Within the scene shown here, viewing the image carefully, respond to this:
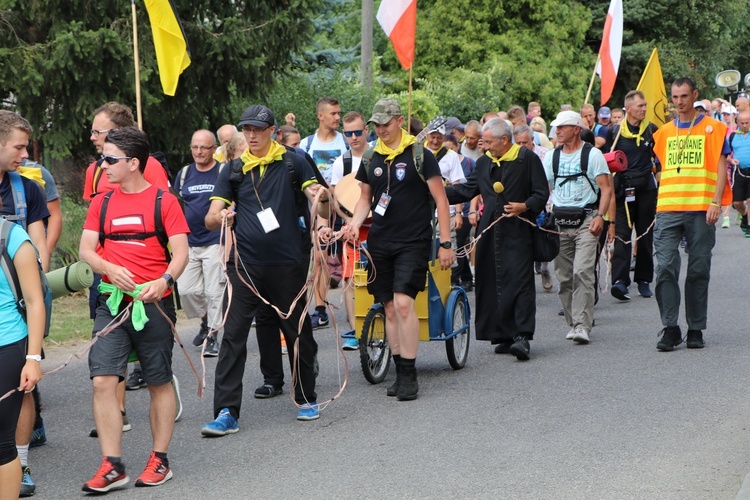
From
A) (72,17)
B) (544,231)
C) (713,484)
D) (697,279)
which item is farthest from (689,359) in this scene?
(72,17)

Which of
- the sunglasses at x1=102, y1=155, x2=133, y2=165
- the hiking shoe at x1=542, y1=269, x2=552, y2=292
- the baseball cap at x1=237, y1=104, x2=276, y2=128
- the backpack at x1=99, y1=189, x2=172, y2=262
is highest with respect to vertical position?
the baseball cap at x1=237, y1=104, x2=276, y2=128

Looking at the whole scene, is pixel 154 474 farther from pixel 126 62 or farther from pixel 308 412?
pixel 126 62

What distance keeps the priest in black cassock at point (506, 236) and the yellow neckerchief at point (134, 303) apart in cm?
402

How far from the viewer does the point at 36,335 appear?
510 centimetres

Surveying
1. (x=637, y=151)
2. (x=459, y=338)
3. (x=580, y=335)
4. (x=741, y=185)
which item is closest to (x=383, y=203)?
(x=459, y=338)

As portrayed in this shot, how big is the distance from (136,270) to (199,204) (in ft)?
13.1

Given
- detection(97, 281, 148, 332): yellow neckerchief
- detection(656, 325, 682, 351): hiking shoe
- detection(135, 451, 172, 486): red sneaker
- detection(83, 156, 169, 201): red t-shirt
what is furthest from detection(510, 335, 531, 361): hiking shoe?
detection(97, 281, 148, 332): yellow neckerchief

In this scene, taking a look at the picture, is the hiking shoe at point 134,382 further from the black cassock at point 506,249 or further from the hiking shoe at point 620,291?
the hiking shoe at point 620,291

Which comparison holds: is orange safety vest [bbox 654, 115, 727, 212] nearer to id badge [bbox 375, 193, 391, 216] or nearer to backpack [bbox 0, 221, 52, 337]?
id badge [bbox 375, 193, 391, 216]

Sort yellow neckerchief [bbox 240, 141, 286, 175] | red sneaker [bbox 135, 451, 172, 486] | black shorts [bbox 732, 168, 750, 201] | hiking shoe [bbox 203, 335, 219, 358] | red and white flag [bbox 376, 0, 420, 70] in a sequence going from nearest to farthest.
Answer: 1. red sneaker [bbox 135, 451, 172, 486]
2. yellow neckerchief [bbox 240, 141, 286, 175]
3. hiking shoe [bbox 203, 335, 219, 358]
4. red and white flag [bbox 376, 0, 420, 70]
5. black shorts [bbox 732, 168, 750, 201]

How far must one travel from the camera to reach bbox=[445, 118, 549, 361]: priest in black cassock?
9680 millimetres

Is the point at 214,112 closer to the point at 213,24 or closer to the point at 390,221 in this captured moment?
the point at 213,24

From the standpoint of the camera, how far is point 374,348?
29.0 ft

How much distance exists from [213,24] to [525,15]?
2236cm
